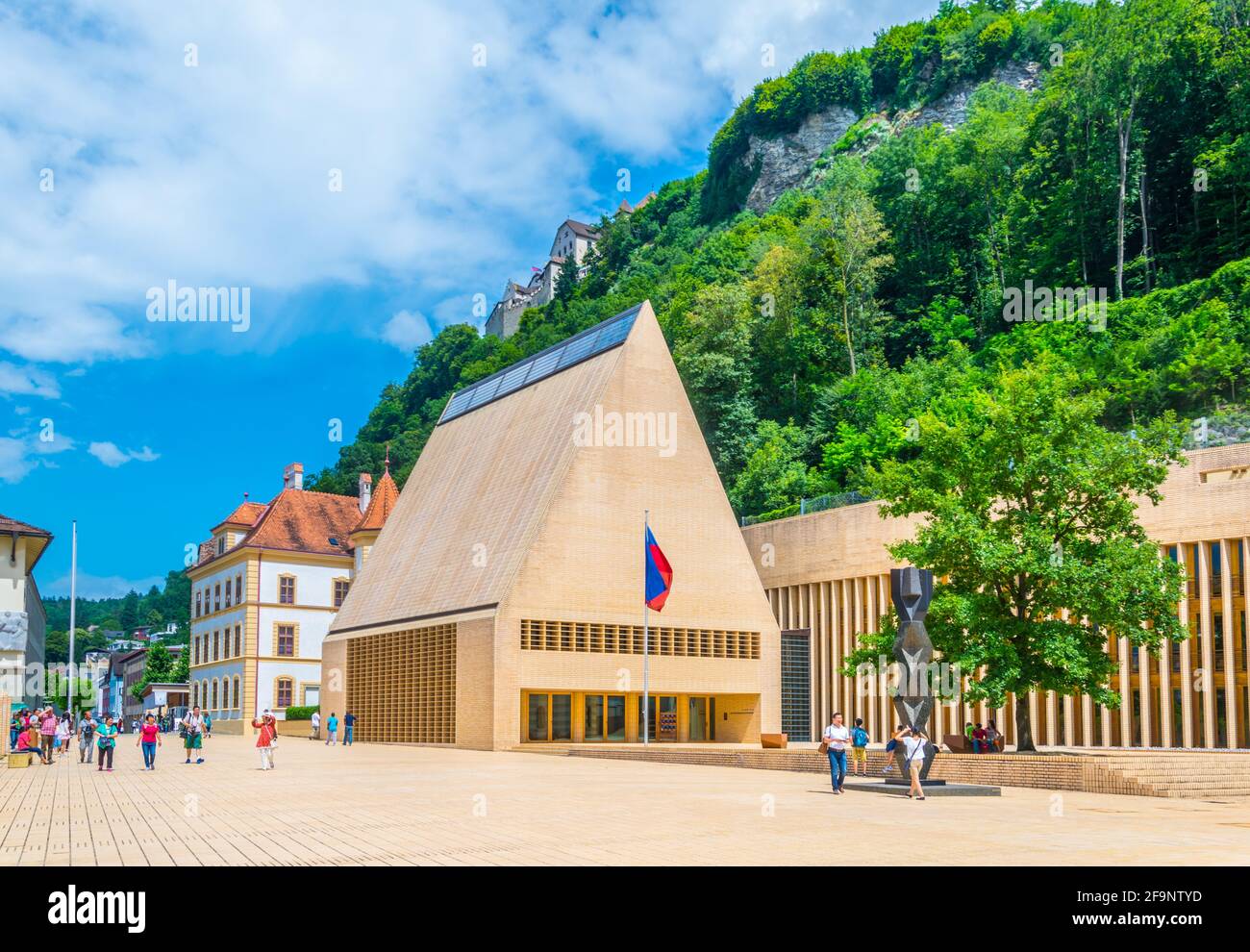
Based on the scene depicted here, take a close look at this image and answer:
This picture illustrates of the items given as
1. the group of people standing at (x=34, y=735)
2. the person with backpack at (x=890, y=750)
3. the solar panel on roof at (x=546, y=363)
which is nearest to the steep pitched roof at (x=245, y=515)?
the solar panel on roof at (x=546, y=363)

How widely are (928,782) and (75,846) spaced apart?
563 inches

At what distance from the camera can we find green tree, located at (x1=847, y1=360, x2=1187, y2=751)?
95.3ft

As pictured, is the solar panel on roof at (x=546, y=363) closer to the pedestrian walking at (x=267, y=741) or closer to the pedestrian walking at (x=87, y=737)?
the pedestrian walking at (x=267, y=741)

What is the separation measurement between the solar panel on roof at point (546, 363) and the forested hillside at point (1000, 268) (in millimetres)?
11523

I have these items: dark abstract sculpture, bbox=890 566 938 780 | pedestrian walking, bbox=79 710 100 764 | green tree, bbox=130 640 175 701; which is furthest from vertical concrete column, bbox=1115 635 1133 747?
green tree, bbox=130 640 175 701

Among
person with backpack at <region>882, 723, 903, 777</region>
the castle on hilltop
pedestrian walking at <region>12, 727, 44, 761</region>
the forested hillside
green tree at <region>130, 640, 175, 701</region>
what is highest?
the castle on hilltop

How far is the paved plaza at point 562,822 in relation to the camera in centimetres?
1176

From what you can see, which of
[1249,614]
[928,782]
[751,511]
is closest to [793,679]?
[751,511]

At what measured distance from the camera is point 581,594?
40.8 metres

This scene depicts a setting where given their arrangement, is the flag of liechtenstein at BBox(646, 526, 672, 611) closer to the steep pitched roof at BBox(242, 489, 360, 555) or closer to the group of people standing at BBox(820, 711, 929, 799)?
the group of people standing at BBox(820, 711, 929, 799)

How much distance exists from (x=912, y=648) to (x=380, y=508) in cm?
4652

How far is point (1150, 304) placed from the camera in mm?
54750

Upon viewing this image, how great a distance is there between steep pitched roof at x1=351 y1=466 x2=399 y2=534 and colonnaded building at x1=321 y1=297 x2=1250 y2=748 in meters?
12.1
